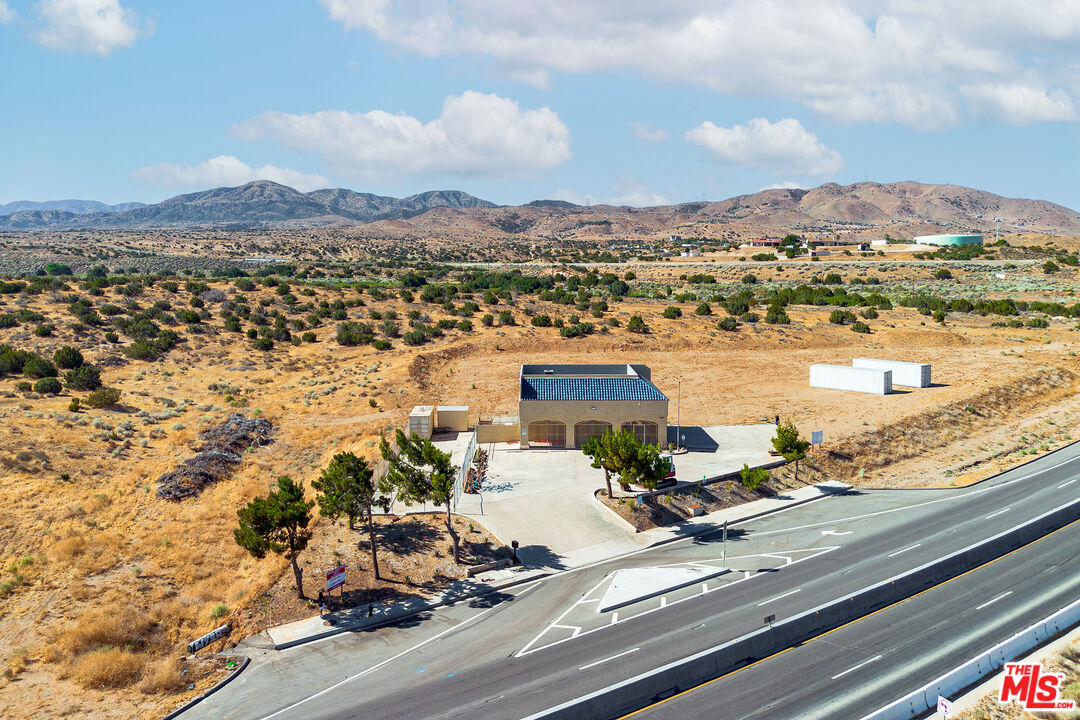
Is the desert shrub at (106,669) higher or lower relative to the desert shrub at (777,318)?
lower

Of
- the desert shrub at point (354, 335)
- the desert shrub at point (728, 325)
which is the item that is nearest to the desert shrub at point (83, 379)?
the desert shrub at point (354, 335)

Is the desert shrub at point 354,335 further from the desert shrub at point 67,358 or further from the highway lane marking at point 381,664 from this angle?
the highway lane marking at point 381,664

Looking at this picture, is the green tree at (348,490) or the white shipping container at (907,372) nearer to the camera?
the green tree at (348,490)

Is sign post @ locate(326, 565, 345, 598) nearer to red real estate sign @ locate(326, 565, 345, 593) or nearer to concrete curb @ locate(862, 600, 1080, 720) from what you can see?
red real estate sign @ locate(326, 565, 345, 593)

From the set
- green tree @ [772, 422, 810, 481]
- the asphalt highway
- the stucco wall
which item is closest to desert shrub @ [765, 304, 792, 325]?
the stucco wall

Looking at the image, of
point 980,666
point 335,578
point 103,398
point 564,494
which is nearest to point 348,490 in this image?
point 335,578

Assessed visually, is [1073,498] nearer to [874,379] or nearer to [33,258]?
[874,379]

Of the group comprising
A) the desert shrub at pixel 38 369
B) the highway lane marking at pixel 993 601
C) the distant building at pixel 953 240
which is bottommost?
the highway lane marking at pixel 993 601
